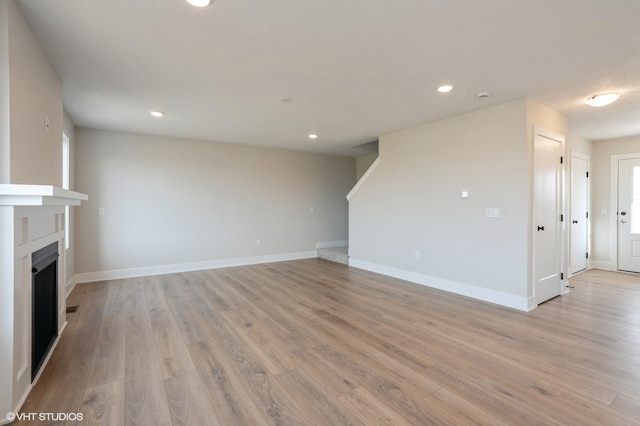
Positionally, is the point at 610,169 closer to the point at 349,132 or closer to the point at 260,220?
the point at 349,132

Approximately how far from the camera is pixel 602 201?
5.76 meters

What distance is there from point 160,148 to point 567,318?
21.6 feet

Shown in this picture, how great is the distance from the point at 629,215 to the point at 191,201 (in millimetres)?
8167

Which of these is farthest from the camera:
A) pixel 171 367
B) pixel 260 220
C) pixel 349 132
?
pixel 260 220

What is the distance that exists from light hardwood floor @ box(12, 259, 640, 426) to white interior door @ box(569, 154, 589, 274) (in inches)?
52.1

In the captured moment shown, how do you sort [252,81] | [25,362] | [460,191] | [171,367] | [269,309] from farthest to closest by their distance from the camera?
[460,191] → [269,309] → [252,81] → [171,367] → [25,362]

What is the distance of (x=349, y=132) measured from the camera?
529cm

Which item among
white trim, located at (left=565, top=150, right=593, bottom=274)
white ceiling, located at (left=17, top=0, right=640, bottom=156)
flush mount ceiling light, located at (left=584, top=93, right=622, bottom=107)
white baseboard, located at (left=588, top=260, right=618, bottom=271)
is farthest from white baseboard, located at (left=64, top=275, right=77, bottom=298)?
white baseboard, located at (left=588, top=260, right=618, bottom=271)

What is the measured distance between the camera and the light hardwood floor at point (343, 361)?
1.84 meters

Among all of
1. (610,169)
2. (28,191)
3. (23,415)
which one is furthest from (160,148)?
(610,169)

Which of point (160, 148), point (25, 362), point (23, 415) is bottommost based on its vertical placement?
point (23, 415)

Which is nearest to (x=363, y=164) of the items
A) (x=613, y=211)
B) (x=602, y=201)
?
(x=602, y=201)

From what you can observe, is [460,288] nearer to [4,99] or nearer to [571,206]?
[571,206]

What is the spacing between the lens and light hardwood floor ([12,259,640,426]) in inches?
72.4
